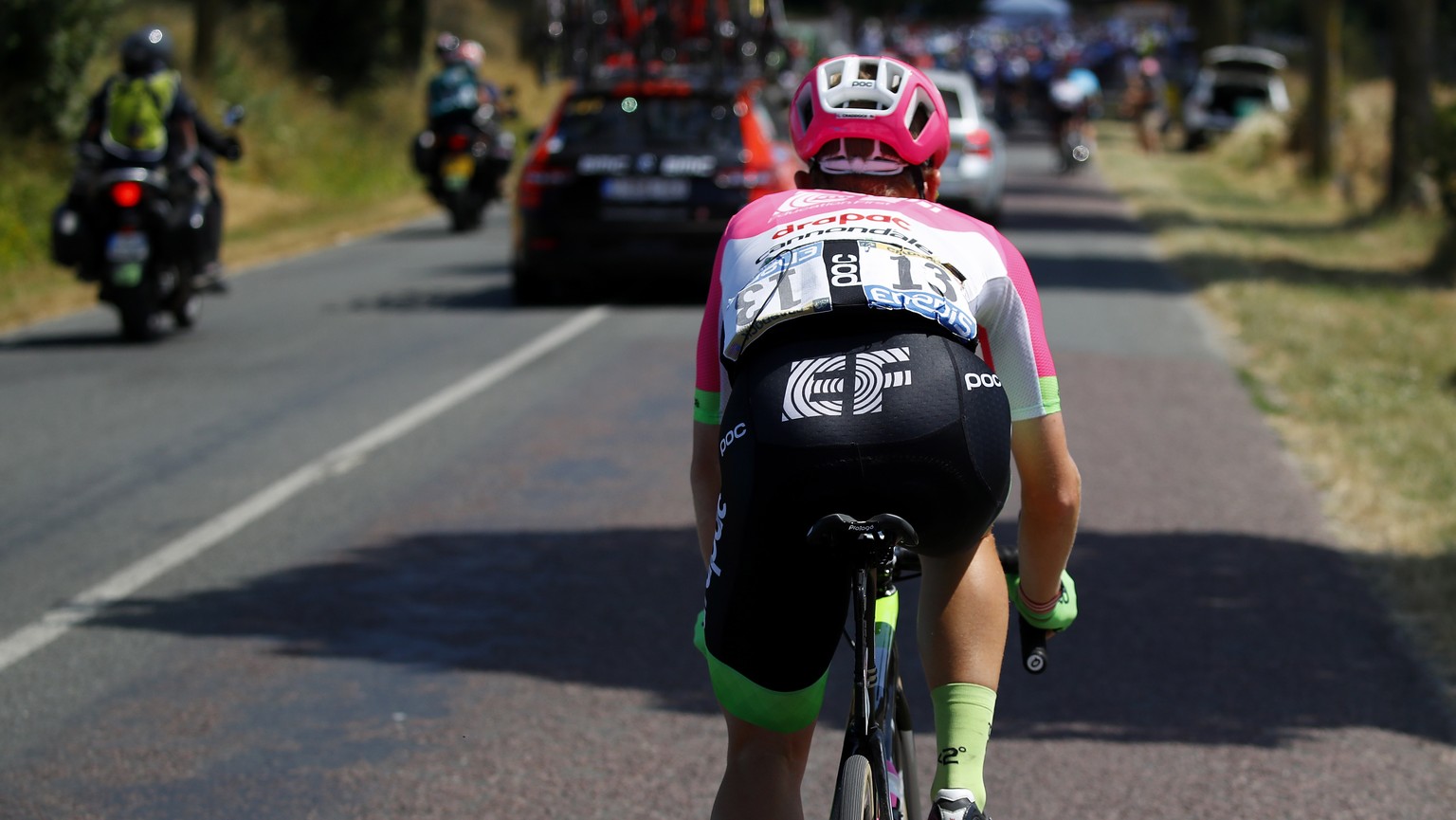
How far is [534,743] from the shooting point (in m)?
5.45

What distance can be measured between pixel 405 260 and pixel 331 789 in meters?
15.3

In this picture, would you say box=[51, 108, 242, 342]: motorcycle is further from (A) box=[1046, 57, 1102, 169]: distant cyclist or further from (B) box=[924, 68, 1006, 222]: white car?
(A) box=[1046, 57, 1102, 169]: distant cyclist

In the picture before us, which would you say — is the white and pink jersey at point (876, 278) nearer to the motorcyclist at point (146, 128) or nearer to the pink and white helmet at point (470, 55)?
the motorcyclist at point (146, 128)

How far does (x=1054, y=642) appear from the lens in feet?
21.5

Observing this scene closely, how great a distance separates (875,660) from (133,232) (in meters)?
11.0

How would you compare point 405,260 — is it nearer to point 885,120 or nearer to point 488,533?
point 488,533

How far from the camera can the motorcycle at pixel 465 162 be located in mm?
22516

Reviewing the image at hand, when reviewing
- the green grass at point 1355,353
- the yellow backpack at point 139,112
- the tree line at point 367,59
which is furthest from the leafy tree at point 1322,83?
the yellow backpack at point 139,112

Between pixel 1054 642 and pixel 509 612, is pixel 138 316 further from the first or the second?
A: pixel 1054 642

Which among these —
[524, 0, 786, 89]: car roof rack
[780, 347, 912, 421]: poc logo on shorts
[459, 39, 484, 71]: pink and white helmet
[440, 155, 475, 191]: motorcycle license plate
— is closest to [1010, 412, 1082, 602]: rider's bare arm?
[780, 347, 912, 421]: poc logo on shorts

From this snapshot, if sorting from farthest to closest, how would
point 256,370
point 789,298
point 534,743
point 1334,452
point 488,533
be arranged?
point 256,370 → point 1334,452 → point 488,533 → point 534,743 → point 789,298

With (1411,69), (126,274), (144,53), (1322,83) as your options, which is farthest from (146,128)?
(1322,83)

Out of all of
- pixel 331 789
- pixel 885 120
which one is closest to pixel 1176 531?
pixel 331 789

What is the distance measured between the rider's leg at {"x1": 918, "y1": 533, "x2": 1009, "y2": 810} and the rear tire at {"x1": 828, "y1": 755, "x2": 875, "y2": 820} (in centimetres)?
23
